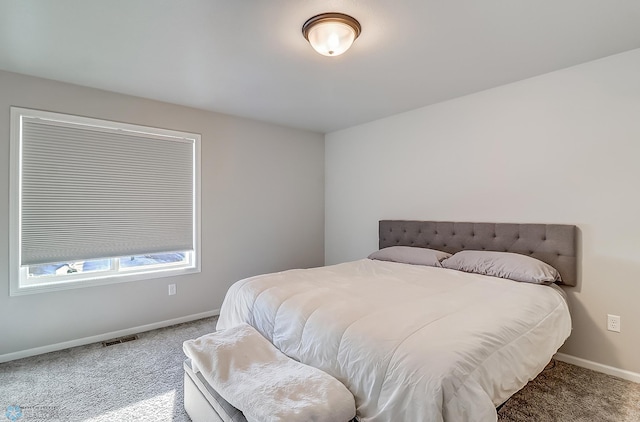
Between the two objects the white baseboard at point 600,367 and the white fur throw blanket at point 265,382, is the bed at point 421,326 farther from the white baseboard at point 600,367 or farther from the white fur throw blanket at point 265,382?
the white baseboard at point 600,367

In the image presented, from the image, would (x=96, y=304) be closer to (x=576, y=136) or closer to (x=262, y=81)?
(x=262, y=81)

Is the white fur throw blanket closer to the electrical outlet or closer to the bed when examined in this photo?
the bed

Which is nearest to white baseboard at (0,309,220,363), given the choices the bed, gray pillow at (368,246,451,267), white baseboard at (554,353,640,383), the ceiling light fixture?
the bed

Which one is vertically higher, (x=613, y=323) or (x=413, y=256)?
(x=413, y=256)

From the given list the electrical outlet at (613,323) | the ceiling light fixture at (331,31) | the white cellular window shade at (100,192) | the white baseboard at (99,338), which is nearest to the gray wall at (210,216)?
the white baseboard at (99,338)

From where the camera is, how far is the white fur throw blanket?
1.21 meters

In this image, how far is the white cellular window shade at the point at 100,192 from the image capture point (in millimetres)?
2633

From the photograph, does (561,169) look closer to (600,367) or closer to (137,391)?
(600,367)

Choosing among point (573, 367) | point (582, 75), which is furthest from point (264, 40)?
point (573, 367)

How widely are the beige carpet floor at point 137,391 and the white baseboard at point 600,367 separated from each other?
0.05 m

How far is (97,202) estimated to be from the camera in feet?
9.53

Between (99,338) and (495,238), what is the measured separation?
A: 380 centimetres

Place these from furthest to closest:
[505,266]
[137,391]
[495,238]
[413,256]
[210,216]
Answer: [210,216], [413,256], [495,238], [505,266], [137,391]

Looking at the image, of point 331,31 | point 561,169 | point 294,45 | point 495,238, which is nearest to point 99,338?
point 294,45
